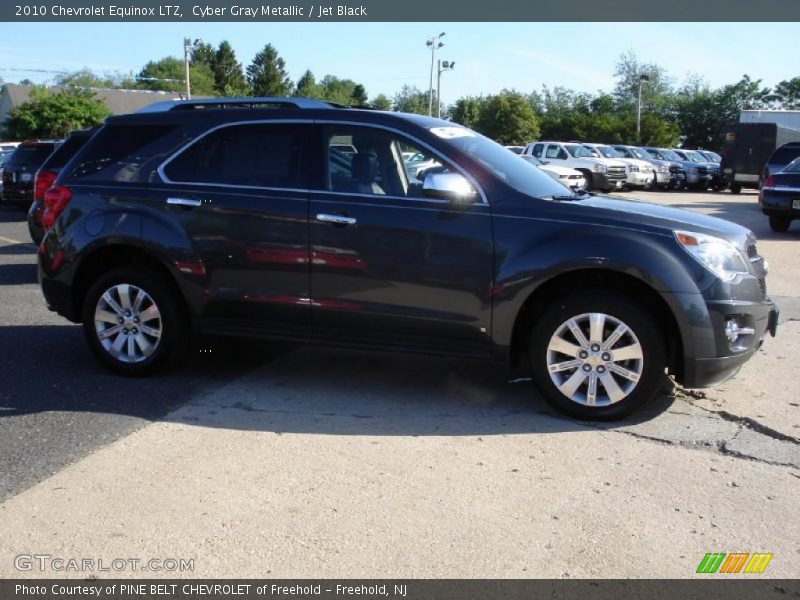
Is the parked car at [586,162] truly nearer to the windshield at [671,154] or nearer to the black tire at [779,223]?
the windshield at [671,154]

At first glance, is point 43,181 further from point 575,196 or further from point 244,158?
point 575,196

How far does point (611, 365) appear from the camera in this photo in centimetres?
491

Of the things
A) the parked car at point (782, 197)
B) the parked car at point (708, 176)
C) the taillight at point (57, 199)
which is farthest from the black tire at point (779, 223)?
the parked car at point (708, 176)

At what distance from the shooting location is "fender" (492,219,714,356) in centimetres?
478

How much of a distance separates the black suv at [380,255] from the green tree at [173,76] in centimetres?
8433

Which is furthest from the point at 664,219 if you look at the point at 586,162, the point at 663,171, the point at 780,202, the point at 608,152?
the point at 663,171

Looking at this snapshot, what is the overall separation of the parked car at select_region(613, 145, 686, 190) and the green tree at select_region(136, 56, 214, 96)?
207ft

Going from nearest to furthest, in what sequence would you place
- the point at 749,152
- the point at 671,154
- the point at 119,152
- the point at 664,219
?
the point at 664,219, the point at 119,152, the point at 749,152, the point at 671,154

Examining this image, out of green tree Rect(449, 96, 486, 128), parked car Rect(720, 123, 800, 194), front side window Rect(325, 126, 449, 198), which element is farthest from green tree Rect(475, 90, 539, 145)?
front side window Rect(325, 126, 449, 198)

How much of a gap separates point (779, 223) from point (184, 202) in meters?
13.4

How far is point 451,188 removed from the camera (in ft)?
16.7

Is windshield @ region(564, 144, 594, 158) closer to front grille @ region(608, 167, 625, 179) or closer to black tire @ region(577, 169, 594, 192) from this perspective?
front grille @ region(608, 167, 625, 179)

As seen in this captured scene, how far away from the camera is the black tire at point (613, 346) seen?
4844 mm
